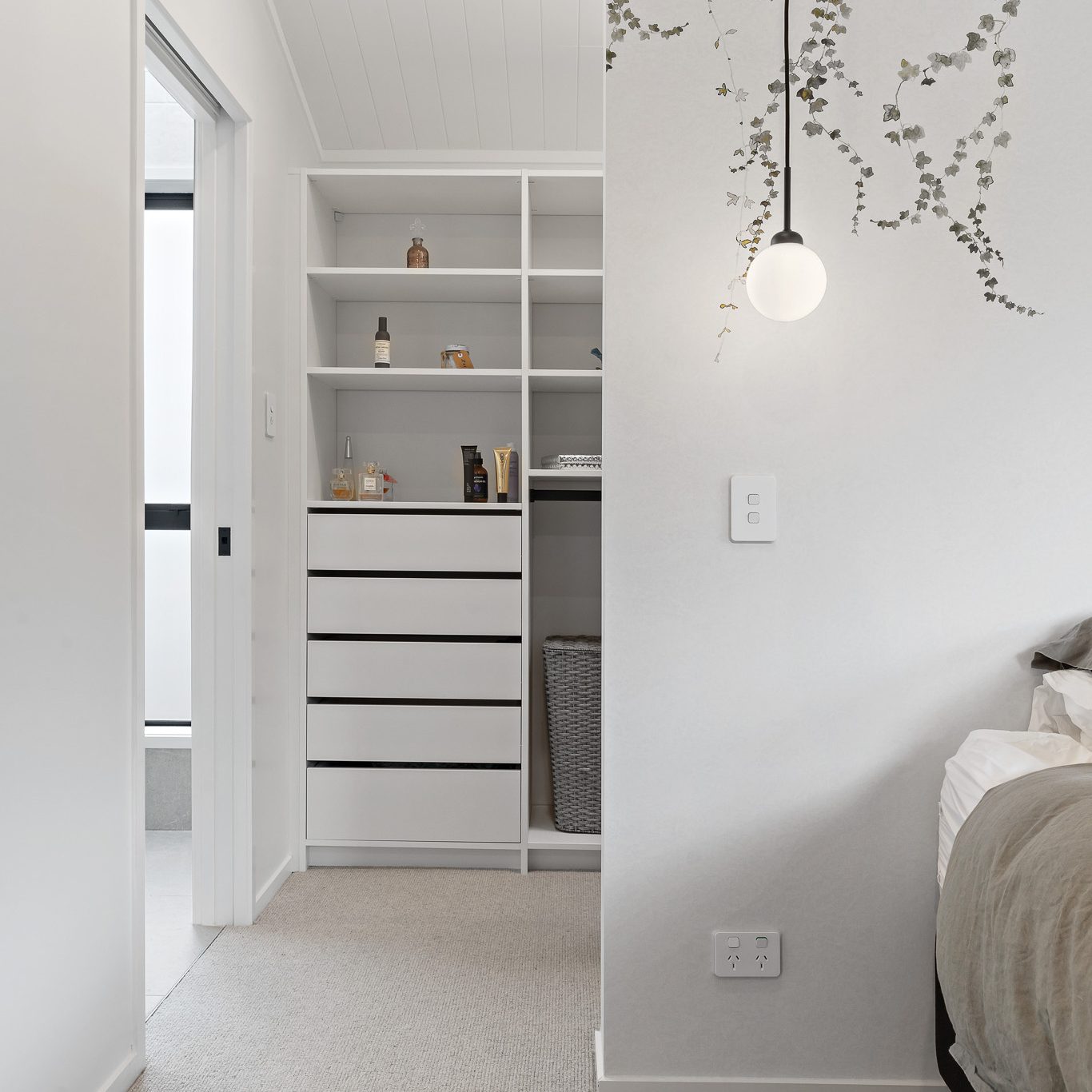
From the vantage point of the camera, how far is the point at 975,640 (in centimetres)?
150

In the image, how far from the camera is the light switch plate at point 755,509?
1489 millimetres

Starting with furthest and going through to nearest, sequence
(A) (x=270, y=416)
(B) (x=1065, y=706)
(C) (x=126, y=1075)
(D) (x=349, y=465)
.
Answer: (D) (x=349, y=465) → (A) (x=270, y=416) → (C) (x=126, y=1075) → (B) (x=1065, y=706)

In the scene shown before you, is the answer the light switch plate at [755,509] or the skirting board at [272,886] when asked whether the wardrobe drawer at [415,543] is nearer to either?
the skirting board at [272,886]

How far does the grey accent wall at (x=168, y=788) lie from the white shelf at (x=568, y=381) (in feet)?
5.53

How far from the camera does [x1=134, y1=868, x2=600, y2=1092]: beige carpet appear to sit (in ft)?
5.48

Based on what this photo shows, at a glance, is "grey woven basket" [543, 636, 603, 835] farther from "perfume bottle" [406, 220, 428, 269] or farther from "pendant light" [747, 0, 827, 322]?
"pendant light" [747, 0, 827, 322]

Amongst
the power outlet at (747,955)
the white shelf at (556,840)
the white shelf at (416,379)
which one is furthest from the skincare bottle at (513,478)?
the power outlet at (747,955)

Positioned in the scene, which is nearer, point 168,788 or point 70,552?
point 70,552

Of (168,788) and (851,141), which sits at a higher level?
(851,141)

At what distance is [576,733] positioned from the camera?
272 cm

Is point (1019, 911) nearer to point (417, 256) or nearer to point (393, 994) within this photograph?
point (393, 994)

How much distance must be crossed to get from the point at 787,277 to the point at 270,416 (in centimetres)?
159

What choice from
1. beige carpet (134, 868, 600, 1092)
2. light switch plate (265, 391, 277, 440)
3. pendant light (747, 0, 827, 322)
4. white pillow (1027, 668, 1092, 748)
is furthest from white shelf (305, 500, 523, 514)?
white pillow (1027, 668, 1092, 748)

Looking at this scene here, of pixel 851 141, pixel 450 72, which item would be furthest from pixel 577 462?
pixel 851 141
